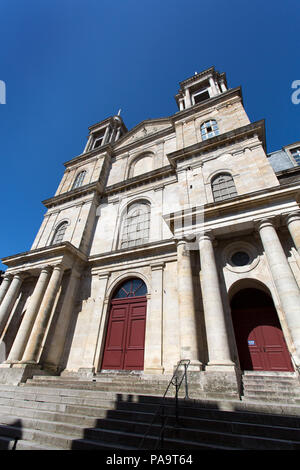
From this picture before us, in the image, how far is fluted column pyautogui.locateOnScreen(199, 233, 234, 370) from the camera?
6.78 meters

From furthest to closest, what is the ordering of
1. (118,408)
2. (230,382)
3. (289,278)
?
(289,278)
(230,382)
(118,408)

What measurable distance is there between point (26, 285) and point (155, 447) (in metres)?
12.6

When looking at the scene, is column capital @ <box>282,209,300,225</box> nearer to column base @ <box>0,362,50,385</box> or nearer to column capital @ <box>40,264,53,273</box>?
column capital @ <box>40,264,53,273</box>

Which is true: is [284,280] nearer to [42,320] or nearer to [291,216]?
[291,216]

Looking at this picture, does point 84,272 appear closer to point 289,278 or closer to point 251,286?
point 251,286

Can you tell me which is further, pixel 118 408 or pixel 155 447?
pixel 118 408

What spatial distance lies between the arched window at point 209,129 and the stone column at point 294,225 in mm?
8329

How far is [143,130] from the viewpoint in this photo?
20406mm

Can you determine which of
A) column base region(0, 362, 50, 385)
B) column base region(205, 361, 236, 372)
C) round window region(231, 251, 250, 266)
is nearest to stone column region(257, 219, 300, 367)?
round window region(231, 251, 250, 266)

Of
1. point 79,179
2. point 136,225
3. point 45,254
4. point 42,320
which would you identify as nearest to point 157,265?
point 136,225

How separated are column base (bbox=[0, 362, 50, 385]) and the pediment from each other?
17089mm

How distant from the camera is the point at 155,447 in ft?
12.6

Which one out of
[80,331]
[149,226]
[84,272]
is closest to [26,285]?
[84,272]

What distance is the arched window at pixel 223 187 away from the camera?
1060 cm
